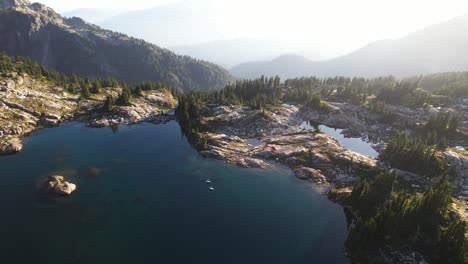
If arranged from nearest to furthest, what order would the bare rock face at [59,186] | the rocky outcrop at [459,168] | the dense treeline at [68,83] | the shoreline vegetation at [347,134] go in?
the shoreline vegetation at [347,134], the bare rock face at [59,186], the rocky outcrop at [459,168], the dense treeline at [68,83]

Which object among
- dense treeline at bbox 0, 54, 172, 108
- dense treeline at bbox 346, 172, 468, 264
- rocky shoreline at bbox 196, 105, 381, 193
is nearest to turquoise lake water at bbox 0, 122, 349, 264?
dense treeline at bbox 346, 172, 468, 264

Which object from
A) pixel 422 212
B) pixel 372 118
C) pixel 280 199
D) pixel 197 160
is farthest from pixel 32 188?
pixel 372 118

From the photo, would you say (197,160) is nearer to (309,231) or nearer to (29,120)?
(309,231)

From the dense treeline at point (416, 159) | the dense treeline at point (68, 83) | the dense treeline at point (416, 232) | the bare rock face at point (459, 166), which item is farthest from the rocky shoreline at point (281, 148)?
the dense treeline at point (68, 83)

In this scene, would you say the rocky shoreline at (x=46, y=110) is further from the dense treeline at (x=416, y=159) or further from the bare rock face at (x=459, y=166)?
the bare rock face at (x=459, y=166)

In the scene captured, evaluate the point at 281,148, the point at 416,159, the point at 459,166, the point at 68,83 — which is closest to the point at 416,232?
the point at 416,159

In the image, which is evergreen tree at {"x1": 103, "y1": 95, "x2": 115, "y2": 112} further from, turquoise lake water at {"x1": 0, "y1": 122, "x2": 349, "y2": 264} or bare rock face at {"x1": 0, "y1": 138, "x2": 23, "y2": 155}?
bare rock face at {"x1": 0, "y1": 138, "x2": 23, "y2": 155}
